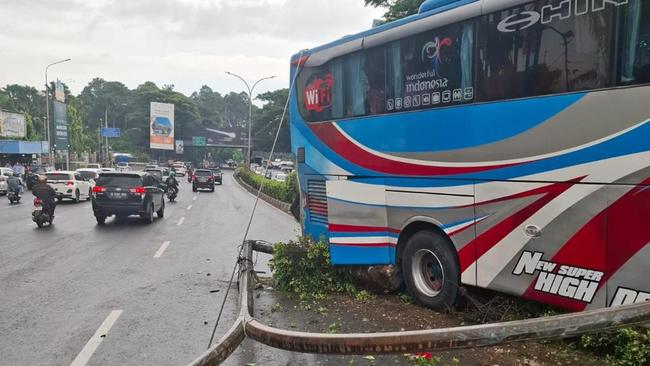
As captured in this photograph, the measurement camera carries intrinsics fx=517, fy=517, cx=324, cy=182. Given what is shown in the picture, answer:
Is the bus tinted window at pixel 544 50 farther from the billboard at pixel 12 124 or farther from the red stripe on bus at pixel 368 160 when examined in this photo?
the billboard at pixel 12 124

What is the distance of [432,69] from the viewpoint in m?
6.36

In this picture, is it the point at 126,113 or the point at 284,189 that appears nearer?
the point at 284,189

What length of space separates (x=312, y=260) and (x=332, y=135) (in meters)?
1.95

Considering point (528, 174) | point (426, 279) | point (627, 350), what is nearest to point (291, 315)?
point (426, 279)

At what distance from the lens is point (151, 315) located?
681 cm

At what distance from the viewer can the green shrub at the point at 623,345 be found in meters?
4.26

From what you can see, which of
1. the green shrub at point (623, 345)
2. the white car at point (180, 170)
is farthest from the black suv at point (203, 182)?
the green shrub at point (623, 345)

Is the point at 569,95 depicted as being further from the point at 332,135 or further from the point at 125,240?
the point at 125,240

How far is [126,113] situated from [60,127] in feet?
202

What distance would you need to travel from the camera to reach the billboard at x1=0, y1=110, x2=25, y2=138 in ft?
189

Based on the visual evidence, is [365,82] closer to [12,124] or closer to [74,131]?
[12,124]

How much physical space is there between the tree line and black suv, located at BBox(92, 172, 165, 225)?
4211 cm

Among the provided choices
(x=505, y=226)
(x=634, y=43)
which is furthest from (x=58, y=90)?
(x=634, y=43)

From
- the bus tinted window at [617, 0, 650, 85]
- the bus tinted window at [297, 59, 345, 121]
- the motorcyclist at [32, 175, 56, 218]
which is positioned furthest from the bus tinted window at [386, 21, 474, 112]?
the motorcyclist at [32, 175, 56, 218]
